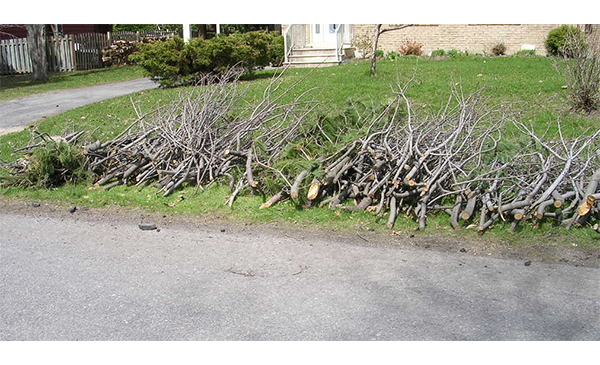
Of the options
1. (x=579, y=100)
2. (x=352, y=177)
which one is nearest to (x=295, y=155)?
(x=352, y=177)

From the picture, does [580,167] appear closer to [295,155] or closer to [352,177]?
[352,177]

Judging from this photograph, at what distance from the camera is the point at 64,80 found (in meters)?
21.6

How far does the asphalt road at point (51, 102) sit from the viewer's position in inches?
517

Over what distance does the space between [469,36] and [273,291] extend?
743 inches

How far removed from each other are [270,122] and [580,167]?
4051 millimetres

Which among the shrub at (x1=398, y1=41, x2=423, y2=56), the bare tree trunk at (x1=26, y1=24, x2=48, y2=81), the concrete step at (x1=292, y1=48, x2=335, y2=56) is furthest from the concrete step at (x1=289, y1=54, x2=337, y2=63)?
the bare tree trunk at (x1=26, y1=24, x2=48, y2=81)

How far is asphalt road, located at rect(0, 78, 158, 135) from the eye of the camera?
43.1ft

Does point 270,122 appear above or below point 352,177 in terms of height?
above

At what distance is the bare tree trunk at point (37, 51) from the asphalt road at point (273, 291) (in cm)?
1789

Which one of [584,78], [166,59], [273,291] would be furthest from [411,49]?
[273,291]

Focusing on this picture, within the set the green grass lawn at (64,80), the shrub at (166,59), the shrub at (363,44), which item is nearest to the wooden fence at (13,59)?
the green grass lawn at (64,80)

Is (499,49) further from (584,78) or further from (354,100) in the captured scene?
(354,100)

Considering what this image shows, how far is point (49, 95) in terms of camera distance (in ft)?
56.8

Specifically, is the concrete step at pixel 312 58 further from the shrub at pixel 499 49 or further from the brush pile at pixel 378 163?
the brush pile at pixel 378 163
